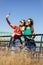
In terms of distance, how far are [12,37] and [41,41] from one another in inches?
38.8

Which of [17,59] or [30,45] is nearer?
[17,59]

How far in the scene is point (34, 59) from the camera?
23.2 ft

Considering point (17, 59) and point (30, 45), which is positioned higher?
point (30, 45)

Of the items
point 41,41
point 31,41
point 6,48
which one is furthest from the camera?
point 41,41

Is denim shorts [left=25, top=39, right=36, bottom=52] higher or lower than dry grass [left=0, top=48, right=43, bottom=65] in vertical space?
higher

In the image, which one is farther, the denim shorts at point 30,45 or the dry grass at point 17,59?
the denim shorts at point 30,45

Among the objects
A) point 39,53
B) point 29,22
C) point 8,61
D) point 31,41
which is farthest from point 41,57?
point 29,22

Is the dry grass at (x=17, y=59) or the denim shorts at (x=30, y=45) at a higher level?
the denim shorts at (x=30, y=45)

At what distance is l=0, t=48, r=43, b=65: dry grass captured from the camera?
6.99 m

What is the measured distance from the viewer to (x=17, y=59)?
711 cm

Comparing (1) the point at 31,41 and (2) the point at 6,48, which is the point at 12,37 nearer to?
(1) the point at 31,41

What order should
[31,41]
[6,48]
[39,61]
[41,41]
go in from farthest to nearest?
[41,41]
[31,41]
[6,48]
[39,61]

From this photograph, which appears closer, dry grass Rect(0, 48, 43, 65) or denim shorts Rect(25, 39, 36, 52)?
dry grass Rect(0, 48, 43, 65)

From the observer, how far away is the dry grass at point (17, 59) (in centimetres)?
699
